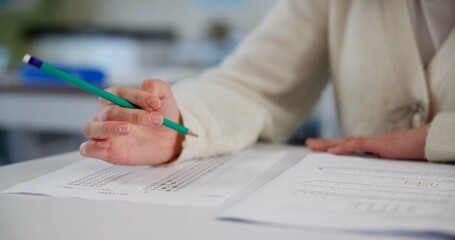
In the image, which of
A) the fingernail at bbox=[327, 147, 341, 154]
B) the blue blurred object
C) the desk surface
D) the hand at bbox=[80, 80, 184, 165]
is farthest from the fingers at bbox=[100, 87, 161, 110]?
the blue blurred object

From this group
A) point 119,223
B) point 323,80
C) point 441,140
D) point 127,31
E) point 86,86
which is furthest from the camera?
point 127,31

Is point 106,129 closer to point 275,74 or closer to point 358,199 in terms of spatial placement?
point 358,199

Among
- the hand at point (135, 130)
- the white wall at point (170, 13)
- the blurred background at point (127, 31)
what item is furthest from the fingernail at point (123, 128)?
the white wall at point (170, 13)

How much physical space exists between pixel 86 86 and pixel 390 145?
0.41 metres

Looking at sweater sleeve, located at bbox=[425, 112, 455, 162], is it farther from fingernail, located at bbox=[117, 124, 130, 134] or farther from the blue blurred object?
the blue blurred object

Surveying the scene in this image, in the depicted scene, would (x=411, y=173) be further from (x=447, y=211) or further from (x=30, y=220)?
(x=30, y=220)

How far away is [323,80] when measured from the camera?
3.82 ft

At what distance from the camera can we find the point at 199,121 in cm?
86

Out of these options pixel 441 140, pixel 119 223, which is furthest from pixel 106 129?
pixel 441 140

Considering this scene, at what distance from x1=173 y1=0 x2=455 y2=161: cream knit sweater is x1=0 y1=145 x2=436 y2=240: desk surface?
9.1 inches

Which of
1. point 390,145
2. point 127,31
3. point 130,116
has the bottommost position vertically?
point 390,145

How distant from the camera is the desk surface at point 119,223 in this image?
0.49 meters

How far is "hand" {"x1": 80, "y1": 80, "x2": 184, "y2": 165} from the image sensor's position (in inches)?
27.9

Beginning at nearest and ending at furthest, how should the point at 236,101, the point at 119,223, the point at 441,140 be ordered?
the point at 119,223 < the point at 441,140 < the point at 236,101
